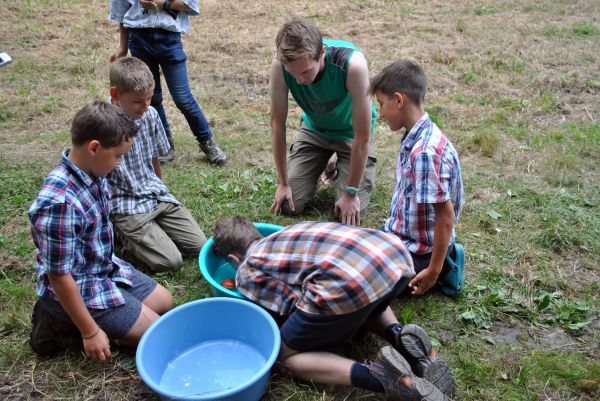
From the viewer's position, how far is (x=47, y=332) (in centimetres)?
218

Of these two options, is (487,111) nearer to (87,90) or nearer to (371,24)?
(371,24)

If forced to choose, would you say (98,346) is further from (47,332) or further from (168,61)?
(168,61)

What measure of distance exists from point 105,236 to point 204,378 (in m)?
0.73

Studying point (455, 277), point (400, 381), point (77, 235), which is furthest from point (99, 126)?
point (455, 277)

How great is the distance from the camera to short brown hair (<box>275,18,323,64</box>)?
2.59 meters

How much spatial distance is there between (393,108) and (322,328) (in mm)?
1047

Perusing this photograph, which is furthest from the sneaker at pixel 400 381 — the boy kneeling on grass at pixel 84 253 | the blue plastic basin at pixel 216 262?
the boy kneeling on grass at pixel 84 253

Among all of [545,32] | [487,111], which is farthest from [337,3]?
[487,111]

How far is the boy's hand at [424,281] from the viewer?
2390 millimetres

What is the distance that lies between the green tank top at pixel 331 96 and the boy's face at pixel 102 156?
4.29 ft

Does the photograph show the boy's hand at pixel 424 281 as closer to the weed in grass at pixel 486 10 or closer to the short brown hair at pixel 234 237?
the short brown hair at pixel 234 237

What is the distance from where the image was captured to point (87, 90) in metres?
5.37

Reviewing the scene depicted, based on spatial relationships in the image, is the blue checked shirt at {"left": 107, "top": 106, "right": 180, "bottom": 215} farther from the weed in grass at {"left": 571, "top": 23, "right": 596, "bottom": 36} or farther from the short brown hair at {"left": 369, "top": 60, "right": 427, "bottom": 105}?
the weed in grass at {"left": 571, "top": 23, "right": 596, "bottom": 36}

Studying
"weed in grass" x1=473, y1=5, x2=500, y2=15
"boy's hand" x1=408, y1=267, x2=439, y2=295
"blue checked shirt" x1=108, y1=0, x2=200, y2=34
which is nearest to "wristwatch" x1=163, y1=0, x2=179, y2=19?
"blue checked shirt" x1=108, y1=0, x2=200, y2=34
